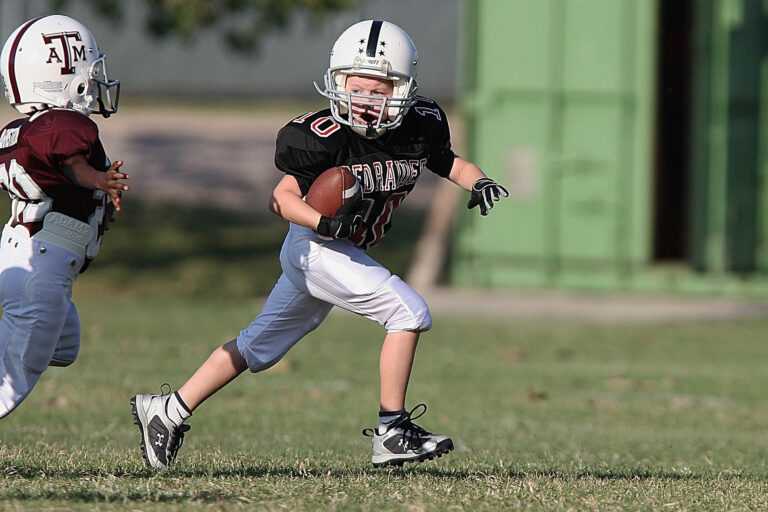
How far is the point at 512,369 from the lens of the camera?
925 cm

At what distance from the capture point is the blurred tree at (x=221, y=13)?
13.2 m

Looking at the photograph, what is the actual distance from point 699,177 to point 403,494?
9.54 m

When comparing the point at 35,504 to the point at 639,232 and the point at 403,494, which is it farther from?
the point at 639,232

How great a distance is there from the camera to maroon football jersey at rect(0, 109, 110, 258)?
459 cm

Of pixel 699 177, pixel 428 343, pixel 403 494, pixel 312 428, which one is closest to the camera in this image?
pixel 403 494

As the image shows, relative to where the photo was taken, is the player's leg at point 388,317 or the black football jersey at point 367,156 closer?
the player's leg at point 388,317

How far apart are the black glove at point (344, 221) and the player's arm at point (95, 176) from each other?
27.6 inches

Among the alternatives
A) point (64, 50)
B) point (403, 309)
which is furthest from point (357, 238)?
point (64, 50)

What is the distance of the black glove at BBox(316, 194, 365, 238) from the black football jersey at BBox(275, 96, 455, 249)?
16 centimetres

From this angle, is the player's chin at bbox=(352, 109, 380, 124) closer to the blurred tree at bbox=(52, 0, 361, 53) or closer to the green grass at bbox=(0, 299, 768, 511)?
the green grass at bbox=(0, 299, 768, 511)

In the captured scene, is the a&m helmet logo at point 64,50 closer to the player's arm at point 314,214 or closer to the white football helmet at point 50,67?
the white football helmet at point 50,67

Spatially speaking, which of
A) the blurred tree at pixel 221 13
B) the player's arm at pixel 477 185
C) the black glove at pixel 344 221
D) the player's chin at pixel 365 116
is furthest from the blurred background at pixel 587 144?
the black glove at pixel 344 221

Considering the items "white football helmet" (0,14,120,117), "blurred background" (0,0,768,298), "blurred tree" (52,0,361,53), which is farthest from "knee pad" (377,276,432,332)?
"blurred tree" (52,0,361,53)

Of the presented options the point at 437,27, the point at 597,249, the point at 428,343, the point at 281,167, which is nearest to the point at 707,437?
the point at 281,167
